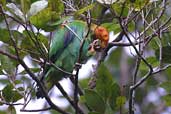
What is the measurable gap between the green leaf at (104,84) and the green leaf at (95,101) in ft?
0.20

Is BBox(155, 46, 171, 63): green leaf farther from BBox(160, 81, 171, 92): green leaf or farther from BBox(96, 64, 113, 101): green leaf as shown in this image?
BBox(96, 64, 113, 101): green leaf

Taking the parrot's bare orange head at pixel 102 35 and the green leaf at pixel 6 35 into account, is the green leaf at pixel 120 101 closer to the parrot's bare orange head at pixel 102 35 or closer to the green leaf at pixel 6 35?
the parrot's bare orange head at pixel 102 35

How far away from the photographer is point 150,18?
2582 mm

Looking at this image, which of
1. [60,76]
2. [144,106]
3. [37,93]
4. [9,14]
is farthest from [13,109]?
[144,106]

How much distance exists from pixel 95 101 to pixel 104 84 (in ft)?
0.35

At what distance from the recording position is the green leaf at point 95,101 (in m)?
2.36

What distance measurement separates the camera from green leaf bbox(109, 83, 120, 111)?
2.42 meters

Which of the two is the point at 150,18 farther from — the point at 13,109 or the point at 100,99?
the point at 13,109

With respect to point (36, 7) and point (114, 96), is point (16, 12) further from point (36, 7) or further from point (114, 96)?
point (114, 96)

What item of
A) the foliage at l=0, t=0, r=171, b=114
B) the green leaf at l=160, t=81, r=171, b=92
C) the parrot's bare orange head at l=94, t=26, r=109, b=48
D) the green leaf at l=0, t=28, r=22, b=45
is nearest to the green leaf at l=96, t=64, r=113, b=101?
the foliage at l=0, t=0, r=171, b=114

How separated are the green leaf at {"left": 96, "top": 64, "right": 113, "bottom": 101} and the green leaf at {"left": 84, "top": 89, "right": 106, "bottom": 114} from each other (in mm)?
62

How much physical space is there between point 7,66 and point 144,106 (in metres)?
2.04

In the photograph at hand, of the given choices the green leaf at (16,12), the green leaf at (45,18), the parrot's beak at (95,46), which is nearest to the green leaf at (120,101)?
the parrot's beak at (95,46)

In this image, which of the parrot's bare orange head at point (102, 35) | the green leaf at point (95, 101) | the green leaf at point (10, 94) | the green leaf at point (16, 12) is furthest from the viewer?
the parrot's bare orange head at point (102, 35)
